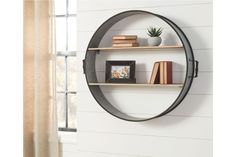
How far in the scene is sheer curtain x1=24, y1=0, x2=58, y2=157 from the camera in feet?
7.87

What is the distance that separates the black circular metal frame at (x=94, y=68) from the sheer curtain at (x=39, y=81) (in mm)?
339

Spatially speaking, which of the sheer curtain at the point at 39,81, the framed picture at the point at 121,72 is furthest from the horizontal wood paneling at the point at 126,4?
the framed picture at the point at 121,72

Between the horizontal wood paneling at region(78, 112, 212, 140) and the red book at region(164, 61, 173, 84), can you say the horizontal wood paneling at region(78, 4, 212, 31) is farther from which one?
the horizontal wood paneling at region(78, 112, 212, 140)

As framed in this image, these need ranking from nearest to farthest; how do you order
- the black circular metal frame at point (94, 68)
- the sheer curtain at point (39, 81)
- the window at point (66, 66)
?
the black circular metal frame at point (94, 68), the sheer curtain at point (39, 81), the window at point (66, 66)

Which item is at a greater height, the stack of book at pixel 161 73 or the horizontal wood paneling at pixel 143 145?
the stack of book at pixel 161 73

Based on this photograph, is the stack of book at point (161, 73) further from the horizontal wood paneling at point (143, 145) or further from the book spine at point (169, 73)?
the horizontal wood paneling at point (143, 145)

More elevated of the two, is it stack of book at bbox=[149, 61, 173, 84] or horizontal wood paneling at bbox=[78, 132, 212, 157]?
stack of book at bbox=[149, 61, 173, 84]

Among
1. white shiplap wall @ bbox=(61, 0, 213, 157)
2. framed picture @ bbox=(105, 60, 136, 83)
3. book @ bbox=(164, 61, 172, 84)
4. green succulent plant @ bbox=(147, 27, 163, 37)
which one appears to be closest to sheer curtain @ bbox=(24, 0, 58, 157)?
white shiplap wall @ bbox=(61, 0, 213, 157)

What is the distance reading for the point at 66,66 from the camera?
2670mm

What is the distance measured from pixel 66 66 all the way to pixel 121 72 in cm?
70

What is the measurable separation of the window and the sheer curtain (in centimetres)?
24

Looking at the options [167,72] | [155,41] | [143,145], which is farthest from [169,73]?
[143,145]

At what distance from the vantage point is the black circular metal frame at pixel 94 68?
1936 mm
